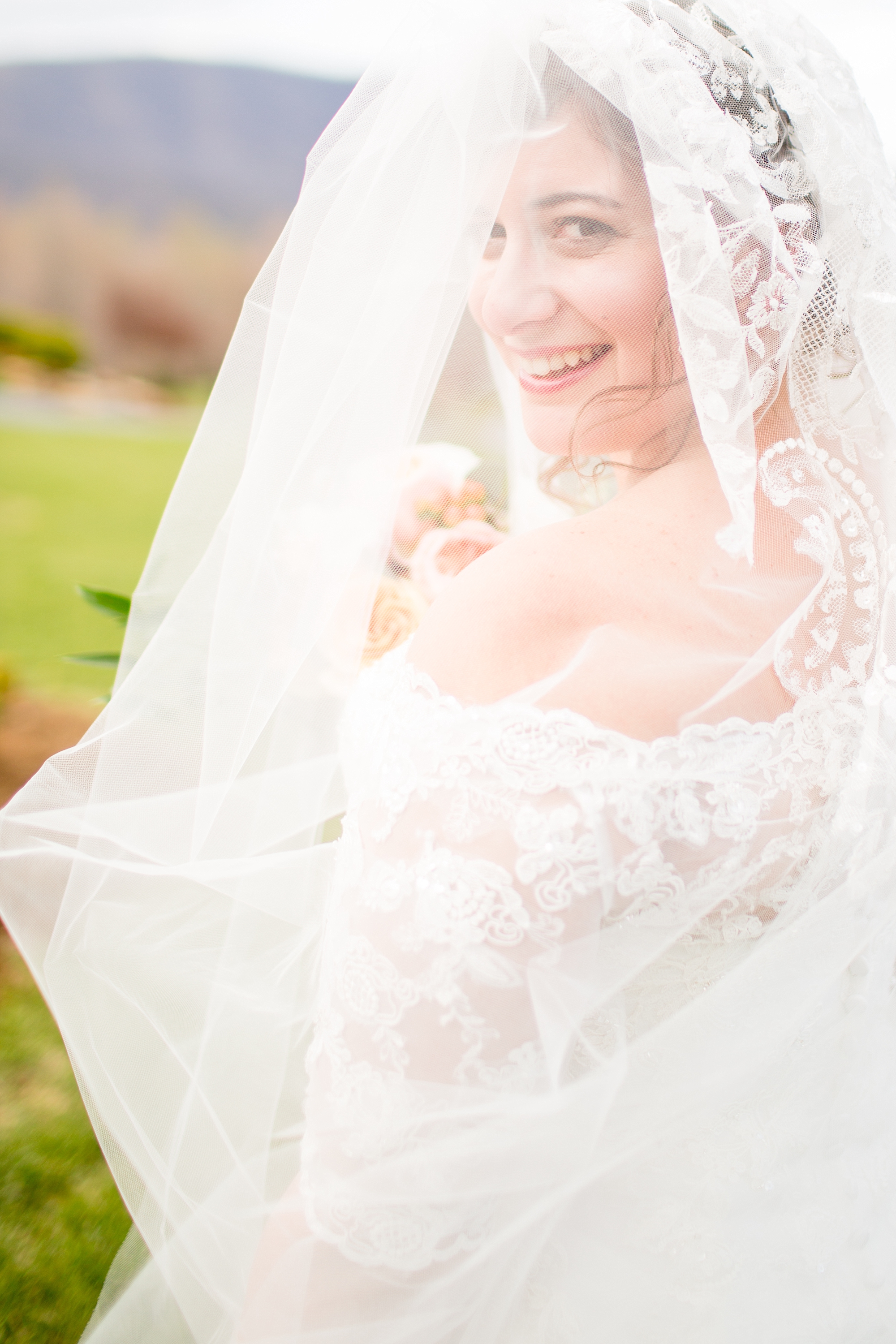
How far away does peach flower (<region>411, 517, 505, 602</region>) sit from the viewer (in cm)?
152

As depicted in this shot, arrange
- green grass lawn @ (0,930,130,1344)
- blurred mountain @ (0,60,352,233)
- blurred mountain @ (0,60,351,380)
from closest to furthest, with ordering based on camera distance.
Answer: green grass lawn @ (0,930,130,1344) < blurred mountain @ (0,60,351,380) < blurred mountain @ (0,60,352,233)

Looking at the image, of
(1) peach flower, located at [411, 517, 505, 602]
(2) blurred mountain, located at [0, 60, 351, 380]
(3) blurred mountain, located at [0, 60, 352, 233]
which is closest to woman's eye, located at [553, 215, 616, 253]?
(1) peach flower, located at [411, 517, 505, 602]

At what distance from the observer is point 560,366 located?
1219 millimetres

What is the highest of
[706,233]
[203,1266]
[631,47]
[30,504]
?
[631,47]

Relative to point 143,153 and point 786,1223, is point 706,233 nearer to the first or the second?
point 786,1223

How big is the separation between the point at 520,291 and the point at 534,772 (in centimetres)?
67

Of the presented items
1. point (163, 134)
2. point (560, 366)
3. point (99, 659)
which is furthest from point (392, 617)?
point (163, 134)

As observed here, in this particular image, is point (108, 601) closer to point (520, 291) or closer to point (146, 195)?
point (520, 291)

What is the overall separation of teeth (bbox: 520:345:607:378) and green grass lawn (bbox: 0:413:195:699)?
3.03 m

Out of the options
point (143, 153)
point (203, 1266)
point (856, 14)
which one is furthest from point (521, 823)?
point (143, 153)

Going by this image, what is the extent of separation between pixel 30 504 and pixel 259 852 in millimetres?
8677

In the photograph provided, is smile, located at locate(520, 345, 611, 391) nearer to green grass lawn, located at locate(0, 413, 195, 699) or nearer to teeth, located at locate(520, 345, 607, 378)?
teeth, located at locate(520, 345, 607, 378)

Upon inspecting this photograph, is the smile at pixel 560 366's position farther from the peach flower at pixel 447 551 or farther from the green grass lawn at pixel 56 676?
the green grass lawn at pixel 56 676

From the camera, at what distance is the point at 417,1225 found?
97cm
